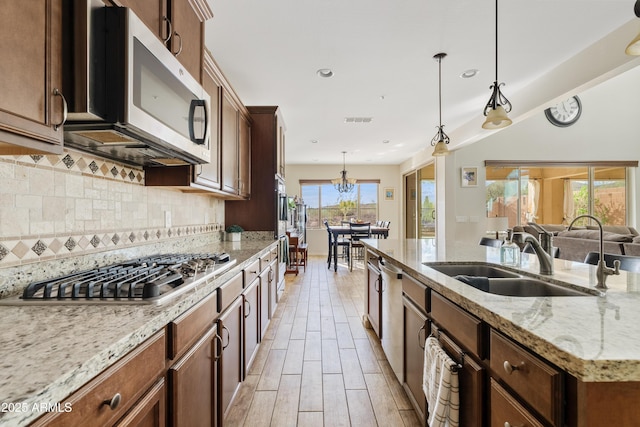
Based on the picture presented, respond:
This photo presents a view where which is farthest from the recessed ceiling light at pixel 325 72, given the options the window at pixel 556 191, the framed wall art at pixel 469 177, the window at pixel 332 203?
the window at pixel 332 203

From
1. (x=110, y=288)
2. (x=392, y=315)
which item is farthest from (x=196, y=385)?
(x=392, y=315)

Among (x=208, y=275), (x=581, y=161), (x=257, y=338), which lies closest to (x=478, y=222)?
(x=581, y=161)

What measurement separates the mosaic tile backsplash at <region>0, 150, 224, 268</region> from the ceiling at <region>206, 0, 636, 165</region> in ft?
4.69

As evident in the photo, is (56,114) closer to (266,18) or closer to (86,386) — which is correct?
(86,386)

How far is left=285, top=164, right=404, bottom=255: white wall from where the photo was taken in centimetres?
892

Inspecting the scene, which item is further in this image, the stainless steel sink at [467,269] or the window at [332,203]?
the window at [332,203]

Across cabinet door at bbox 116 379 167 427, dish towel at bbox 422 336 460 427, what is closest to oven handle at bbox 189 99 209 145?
cabinet door at bbox 116 379 167 427

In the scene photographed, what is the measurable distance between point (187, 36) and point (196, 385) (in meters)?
1.72

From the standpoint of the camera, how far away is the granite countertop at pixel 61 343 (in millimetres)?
510

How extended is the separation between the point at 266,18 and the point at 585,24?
2.51m

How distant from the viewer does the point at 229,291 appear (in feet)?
5.32

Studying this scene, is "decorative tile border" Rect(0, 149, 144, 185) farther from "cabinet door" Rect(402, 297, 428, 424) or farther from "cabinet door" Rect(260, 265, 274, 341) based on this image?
"cabinet door" Rect(402, 297, 428, 424)

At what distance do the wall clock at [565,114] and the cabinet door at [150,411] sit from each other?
8.07m

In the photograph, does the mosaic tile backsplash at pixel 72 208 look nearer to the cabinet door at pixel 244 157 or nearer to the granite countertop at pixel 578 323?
the cabinet door at pixel 244 157
